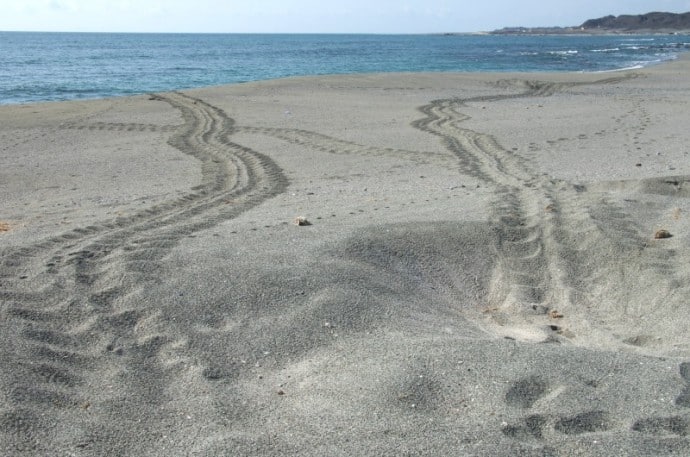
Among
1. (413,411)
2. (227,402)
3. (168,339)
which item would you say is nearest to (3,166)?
(168,339)

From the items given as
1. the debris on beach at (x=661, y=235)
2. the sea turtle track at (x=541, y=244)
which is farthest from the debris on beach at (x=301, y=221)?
the debris on beach at (x=661, y=235)

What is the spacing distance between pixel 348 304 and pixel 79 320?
151cm

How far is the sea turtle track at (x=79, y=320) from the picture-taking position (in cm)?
300

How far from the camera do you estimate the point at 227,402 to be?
3.21 metres

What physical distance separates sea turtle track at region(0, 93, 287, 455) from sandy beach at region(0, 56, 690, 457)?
0.02 meters

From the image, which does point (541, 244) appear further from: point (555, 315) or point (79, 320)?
point (79, 320)

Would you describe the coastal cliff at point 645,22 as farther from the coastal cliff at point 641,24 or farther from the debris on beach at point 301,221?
the debris on beach at point 301,221

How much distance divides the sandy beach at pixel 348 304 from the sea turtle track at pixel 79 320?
16mm

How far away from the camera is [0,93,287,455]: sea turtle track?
9.83 ft

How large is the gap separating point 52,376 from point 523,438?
2.14m

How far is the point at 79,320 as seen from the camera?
392 cm

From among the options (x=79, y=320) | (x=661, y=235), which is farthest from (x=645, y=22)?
(x=79, y=320)

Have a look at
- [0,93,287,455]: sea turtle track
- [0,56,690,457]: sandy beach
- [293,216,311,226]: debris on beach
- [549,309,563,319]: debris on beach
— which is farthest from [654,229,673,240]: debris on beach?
[0,93,287,455]: sea turtle track

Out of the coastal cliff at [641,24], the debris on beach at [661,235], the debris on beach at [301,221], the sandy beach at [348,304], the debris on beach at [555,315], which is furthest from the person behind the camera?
the coastal cliff at [641,24]
